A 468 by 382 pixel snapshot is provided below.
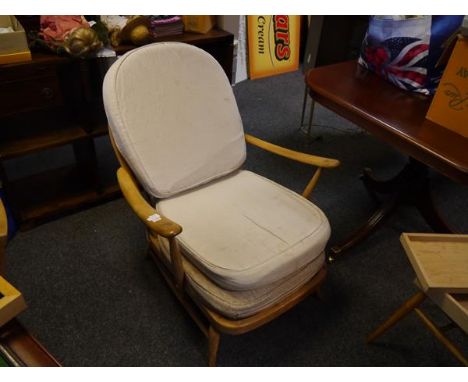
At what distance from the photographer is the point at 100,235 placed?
178 centimetres

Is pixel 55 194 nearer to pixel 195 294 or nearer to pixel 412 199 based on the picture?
pixel 195 294

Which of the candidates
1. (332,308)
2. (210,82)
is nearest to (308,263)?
(332,308)

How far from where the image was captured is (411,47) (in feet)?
4.33

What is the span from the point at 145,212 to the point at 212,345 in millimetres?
509

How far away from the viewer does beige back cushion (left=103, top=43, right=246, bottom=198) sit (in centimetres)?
122

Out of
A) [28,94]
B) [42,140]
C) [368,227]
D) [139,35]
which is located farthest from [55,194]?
[368,227]

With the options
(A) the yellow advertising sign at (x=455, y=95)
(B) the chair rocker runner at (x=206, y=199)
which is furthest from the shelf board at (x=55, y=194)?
(A) the yellow advertising sign at (x=455, y=95)

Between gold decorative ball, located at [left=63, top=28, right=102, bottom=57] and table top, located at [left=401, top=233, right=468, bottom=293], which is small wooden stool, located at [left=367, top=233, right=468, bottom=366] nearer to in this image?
table top, located at [left=401, top=233, right=468, bottom=293]

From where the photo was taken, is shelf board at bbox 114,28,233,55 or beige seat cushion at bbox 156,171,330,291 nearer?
beige seat cushion at bbox 156,171,330,291

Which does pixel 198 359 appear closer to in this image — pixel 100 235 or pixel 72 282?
pixel 72 282

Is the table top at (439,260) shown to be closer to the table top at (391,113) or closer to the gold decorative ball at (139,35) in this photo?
the table top at (391,113)

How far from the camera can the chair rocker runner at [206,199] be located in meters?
1.10

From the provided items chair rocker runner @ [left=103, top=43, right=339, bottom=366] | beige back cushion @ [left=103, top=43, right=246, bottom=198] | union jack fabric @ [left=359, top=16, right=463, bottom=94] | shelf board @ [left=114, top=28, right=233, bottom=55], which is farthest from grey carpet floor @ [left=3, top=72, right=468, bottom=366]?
shelf board @ [left=114, top=28, right=233, bottom=55]

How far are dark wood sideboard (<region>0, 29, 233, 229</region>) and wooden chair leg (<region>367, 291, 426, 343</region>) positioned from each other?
1.45 m
